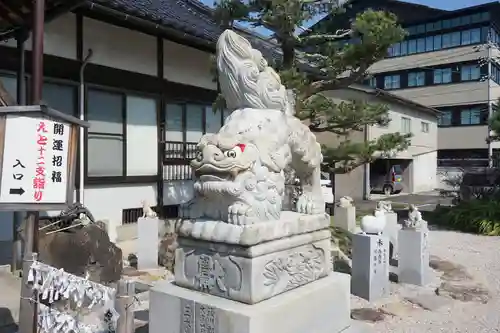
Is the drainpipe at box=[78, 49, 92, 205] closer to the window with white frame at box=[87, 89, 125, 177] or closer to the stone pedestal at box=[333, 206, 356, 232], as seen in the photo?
the window with white frame at box=[87, 89, 125, 177]

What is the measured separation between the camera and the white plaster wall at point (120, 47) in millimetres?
8883

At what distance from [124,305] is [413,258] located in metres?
5.44

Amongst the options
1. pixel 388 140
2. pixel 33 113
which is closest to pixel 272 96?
pixel 33 113

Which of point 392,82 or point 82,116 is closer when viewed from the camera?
point 82,116

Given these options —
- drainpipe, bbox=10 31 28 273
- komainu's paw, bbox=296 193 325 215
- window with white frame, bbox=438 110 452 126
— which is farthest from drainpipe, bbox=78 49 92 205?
window with white frame, bbox=438 110 452 126

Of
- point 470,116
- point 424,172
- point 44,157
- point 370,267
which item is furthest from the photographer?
point 470,116

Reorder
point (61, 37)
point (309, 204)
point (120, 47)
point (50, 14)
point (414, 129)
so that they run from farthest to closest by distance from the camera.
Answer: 1. point (414, 129)
2. point (120, 47)
3. point (61, 37)
4. point (50, 14)
5. point (309, 204)

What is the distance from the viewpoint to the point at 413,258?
7195mm

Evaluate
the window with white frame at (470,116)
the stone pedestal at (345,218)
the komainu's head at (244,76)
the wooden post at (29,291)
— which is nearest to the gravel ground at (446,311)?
the stone pedestal at (345,218)

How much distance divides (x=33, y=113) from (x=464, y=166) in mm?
32975

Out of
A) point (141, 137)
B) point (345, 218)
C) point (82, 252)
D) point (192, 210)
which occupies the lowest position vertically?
point (345, 218)

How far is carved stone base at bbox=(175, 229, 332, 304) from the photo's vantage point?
2.96 metres

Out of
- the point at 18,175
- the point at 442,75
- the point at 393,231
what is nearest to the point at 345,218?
the point at 393,231

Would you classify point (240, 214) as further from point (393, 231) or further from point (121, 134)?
point (121, 134)
